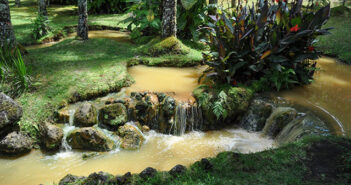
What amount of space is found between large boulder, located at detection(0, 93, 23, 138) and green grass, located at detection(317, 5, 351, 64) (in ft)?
34.7

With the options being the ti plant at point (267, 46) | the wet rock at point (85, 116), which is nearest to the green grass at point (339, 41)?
the ti plant at point (267, 46)

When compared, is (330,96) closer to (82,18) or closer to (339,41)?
(339,41)

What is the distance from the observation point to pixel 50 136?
18.9ft

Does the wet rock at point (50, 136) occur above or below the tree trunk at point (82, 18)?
below

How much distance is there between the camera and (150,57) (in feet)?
31.7

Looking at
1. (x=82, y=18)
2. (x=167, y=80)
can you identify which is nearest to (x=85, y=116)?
(x=167, y=80)

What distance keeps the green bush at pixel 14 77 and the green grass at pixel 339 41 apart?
34.2 ft

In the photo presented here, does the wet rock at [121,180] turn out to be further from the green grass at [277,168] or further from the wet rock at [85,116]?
the wet rock at [85,116]

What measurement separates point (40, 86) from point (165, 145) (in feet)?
11.1

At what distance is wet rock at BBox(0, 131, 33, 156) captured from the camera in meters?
5.62

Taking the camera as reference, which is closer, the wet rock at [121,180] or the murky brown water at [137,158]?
the wet rock at [121,180]

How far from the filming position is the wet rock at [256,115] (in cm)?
679

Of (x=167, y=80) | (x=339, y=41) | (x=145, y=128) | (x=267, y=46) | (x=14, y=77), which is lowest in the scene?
(x=145, y=128)

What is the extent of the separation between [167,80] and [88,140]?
310 cm
